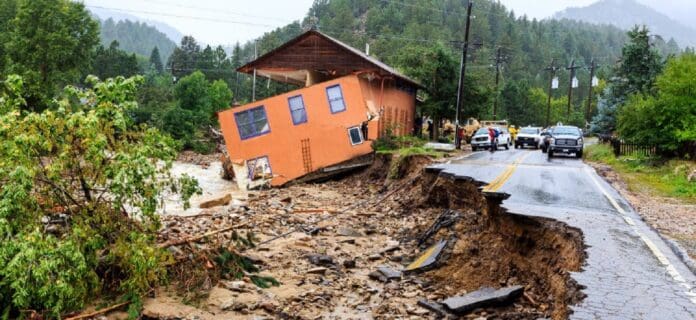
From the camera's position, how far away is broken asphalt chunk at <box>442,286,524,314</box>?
774cm

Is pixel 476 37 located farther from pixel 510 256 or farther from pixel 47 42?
pixel 510 256

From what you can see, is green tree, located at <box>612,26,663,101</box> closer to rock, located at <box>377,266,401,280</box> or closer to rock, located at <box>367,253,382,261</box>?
rock, located at <box>367,253,382,261</box>

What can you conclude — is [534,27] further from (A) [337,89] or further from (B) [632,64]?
(A) [337,89]

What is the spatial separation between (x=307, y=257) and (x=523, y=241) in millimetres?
4461

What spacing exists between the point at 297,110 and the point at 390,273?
59.8 ft

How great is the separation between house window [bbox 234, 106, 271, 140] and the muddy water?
2.84 metres

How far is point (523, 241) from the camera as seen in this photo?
31.4ft

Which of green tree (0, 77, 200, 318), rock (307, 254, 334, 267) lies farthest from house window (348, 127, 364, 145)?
green tree (0, 77, 200, 318)

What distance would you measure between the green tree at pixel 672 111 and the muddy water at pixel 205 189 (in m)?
17.8

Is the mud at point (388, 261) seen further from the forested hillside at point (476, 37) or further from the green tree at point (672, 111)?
the forested hillside at point (476, 37)

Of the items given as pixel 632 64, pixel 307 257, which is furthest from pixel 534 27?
pixel 307 257

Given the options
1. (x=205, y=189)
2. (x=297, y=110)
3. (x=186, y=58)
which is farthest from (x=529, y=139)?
(x=186, y=58)

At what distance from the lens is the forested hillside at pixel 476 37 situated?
109344mm

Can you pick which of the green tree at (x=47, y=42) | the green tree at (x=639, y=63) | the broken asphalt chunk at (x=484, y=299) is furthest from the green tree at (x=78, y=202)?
the green tree at (x=639, y=63)
